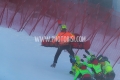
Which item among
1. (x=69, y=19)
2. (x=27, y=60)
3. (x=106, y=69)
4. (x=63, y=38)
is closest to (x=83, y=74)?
(x=106, y=69)

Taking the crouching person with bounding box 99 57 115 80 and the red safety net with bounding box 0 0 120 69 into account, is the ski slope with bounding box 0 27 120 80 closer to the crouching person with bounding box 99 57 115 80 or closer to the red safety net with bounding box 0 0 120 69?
the crouching person with bounding box 99 57 115 80

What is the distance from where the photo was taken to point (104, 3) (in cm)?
696

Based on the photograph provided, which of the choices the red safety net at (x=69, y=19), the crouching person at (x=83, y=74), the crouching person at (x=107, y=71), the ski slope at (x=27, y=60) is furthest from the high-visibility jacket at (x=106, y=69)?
the red safety net at (x=69, y=19)

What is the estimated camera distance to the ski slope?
9.77ft

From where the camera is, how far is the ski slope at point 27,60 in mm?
2977

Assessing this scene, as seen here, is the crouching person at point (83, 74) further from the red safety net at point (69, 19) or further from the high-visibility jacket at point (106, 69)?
the red safety net at point (69, 19)

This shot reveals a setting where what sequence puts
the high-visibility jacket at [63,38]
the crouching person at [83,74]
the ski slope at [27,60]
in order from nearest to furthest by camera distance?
the ski slope at [27,60], the crouching person at [83,74], the high-visibility jacket at [63,38]

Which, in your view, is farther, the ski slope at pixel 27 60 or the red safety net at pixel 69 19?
the red safety net at pixel 69 19

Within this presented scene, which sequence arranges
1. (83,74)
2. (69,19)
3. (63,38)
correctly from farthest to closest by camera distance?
(69,19)
(63,38)
(83,74)

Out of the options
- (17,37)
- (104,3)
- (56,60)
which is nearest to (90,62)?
(56,60)

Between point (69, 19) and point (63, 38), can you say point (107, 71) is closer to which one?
point (63, 38)

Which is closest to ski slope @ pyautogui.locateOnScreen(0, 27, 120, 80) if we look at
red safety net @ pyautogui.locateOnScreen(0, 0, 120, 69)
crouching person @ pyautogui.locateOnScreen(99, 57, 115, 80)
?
crouching person @ pyautogui.locateOnScreen(99, 57, 115, 80)

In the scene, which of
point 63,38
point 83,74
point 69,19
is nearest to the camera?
point 83,74

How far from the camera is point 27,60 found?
3.40 meters
